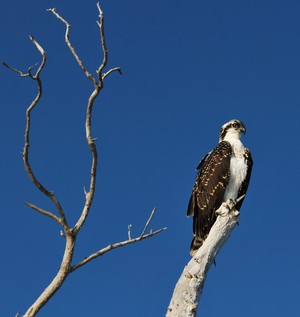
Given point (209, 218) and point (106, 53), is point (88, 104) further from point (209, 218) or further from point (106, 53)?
point (209, 218)

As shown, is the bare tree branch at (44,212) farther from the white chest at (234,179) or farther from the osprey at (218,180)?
the white chest at (234,179)

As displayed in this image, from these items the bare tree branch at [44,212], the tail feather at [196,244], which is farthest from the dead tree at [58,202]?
the tail feather at [196,244]

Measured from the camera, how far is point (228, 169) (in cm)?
964

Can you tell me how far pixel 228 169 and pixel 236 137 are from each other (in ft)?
3.31

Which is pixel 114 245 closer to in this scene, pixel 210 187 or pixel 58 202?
pixel 58 202

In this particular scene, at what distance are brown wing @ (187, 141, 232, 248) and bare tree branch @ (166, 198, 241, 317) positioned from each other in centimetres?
215

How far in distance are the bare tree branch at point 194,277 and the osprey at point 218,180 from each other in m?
2.23

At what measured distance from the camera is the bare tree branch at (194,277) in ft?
18.7

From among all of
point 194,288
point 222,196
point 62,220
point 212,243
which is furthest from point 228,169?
point 62,220

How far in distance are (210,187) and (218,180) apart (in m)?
0.19

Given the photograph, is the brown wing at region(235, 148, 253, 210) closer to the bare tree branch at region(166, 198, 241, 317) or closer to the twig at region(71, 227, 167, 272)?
the bare tree branch at region(166, 198, 241, 317)

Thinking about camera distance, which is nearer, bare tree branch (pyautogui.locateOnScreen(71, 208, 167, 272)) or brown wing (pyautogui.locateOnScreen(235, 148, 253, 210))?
bare tree branch (pyautogui.locateOnScreen(71, 208, 167, 272))

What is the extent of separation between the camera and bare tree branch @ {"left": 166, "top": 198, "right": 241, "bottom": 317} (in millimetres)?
5707

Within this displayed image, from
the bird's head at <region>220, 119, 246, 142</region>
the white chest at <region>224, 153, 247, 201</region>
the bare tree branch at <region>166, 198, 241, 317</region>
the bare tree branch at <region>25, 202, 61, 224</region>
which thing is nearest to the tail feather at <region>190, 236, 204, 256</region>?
the white chest at <region>224, 153, 247, 201</region>
